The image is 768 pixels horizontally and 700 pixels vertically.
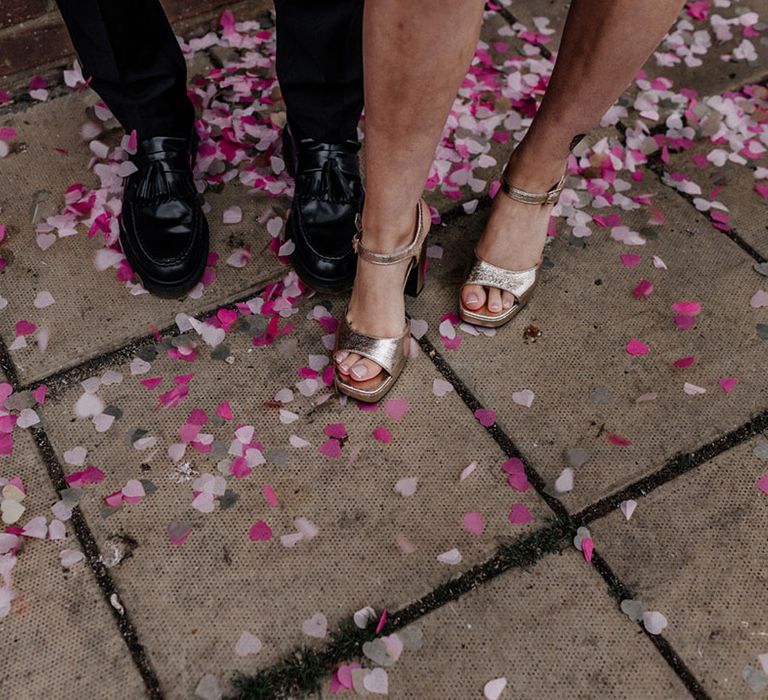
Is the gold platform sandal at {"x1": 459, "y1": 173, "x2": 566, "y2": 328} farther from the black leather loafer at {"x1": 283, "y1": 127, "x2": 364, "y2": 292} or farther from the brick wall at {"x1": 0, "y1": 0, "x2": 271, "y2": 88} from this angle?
the brick wall at {"x1": 0, "y1": 0, "x2": 271, "y2": 88}

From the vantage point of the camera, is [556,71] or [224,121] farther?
[224,121]

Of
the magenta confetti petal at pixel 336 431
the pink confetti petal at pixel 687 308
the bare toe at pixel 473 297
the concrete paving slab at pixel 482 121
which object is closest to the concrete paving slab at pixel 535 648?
the magenta confetti petal at pixel 336 431

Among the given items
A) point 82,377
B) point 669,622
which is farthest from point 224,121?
point 669,622

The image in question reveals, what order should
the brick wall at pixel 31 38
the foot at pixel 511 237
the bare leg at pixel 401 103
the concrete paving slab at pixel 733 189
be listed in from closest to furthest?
the bare leg at pixel 401 103
the foot at pixel 511 237
the concrete paving slab at pixel 733 189
the brick wall at pixel 31 38

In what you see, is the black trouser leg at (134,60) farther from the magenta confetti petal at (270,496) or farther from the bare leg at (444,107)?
the magenta confetti petal at (270,496)

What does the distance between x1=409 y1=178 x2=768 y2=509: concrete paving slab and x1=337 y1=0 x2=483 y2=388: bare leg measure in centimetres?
34

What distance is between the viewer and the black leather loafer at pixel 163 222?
1.85m

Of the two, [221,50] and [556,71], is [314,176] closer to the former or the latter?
[556,71]

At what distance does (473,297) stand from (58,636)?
45.0 inches

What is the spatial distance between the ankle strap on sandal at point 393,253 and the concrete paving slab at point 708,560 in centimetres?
70

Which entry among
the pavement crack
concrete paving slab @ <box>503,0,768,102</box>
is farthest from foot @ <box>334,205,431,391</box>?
concrete paving slab @ <box>503,0,768,102</box>

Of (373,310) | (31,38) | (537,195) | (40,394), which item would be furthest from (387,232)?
(31,38)

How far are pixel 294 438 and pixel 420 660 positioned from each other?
21.0 inches

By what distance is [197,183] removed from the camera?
84.0 inches
